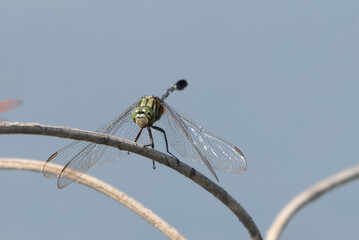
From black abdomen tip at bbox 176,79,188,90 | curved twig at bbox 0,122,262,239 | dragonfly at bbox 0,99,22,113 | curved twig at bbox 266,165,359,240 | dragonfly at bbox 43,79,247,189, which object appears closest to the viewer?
curved twig at bbox 266,165,359,240

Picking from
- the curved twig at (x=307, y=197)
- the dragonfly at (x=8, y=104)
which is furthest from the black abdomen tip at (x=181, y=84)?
the curved twig at (x=307, y=197)

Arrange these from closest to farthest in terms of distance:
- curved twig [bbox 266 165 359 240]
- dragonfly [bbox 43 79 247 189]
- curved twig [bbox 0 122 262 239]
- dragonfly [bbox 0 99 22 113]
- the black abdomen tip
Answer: curved twig [bbox 266 165 359 240] < curved twig [bbox 0 122 262 239] < dragonfly [bbox 0 99 22 113] < dragonfly [bbox 43 79 247 189] < the black abdomen tip

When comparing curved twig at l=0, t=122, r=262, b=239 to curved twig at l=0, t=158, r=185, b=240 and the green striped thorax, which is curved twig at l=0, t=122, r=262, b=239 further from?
the green striped thorax

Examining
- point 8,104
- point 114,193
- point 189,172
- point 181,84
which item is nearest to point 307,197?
point 189,172

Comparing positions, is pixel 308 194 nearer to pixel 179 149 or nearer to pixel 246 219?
pixel 246 219

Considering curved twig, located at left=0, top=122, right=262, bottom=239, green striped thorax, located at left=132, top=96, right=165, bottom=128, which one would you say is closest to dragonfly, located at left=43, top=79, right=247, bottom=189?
green striped thorax, located at left=132, top=96, right=165, bottom=128

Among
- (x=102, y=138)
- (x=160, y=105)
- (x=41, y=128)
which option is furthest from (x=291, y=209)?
(x=160, y=105)

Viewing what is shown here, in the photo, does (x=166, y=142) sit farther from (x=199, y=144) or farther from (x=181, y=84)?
(x=181, y=84)

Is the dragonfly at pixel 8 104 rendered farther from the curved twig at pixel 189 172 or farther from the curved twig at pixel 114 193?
the curved twig at pixel 189 172
